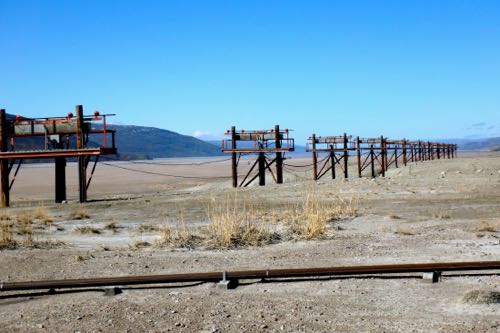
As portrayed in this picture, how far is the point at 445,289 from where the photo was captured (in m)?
6.51

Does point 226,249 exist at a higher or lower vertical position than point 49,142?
lower

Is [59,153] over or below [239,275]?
over

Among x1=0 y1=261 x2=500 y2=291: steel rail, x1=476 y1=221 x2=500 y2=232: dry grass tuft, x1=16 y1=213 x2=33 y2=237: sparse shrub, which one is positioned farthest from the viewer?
x1=16 y1=213 x2=33 y2=237: sparse shrub

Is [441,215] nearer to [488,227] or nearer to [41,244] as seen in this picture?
[488,227]

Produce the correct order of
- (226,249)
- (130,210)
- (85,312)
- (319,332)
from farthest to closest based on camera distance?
(130,210)
(226,249)
(85,312)
(319,332)

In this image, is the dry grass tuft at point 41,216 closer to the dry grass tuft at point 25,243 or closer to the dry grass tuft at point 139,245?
the dry grass tuft at point 25,243

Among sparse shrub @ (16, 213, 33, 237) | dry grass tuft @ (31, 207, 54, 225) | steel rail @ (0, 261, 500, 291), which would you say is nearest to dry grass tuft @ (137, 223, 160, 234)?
sparse shrub @ (16, 213, 33, 237)

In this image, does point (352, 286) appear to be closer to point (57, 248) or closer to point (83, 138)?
point (57, 248)

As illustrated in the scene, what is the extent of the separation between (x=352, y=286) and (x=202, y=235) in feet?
15.8

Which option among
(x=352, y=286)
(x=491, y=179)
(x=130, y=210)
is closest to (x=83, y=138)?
(x=130, y=210)

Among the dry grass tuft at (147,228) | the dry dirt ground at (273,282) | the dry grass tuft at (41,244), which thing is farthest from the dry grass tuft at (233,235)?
the dry grass tuft at (41,244)

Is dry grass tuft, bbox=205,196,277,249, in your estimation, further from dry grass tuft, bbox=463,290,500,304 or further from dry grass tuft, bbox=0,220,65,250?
dry grass tuft, bbox=463,290,500,304

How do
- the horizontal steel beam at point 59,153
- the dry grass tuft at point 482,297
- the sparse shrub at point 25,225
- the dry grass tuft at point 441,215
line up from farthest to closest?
1. the horizontal steel beam at point 59,153
2. the dry grass tuft at point 441,215
3. the sparse shrub at point 25,225
4. the dry grass tuft at point 482,297

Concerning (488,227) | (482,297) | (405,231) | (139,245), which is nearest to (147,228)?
(139,245)
